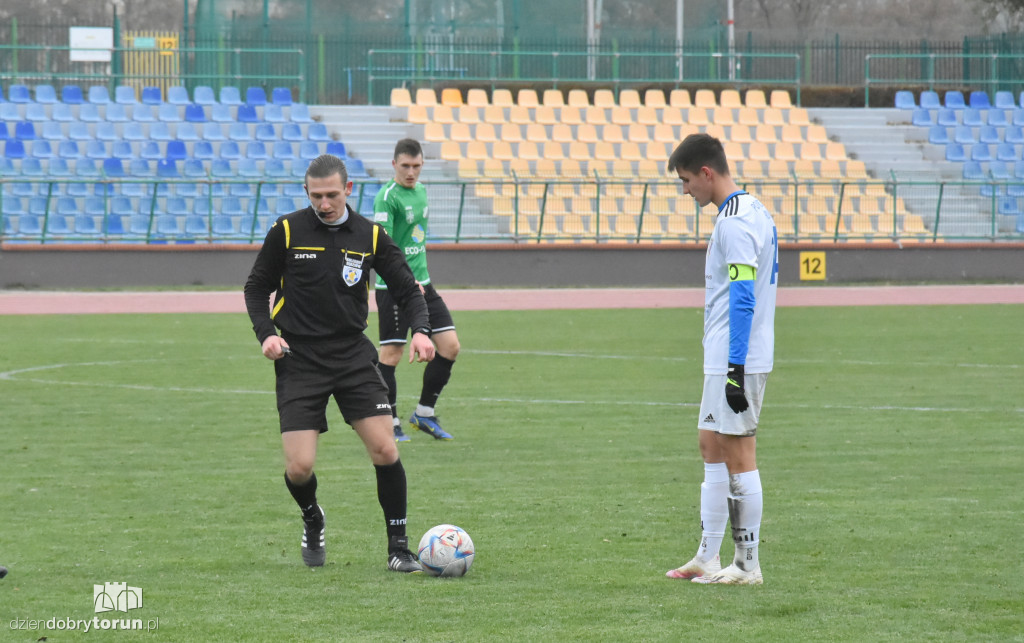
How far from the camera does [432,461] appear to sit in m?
9.23

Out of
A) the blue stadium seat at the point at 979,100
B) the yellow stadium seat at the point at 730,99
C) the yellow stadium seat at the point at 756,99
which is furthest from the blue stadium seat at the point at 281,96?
the blue stadium seat at the point at 979,100

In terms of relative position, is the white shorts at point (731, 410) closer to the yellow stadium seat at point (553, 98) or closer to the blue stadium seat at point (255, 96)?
the blue stadium seat at point (255, 96)

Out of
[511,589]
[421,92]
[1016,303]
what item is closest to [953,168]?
[1016,303]

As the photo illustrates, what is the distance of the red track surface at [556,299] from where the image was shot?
22609mm

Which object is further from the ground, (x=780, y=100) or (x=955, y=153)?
(x=780, y=100)

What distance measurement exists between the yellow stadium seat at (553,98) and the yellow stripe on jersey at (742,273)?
95.5ft

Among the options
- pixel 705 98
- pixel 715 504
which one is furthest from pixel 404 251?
pixel 705 98

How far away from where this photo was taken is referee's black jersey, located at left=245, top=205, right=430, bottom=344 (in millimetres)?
6094

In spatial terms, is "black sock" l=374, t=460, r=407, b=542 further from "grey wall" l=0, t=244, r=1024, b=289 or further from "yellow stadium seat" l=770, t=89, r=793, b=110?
"yellow stadium seat" l=770, t=89, r=793, b=110

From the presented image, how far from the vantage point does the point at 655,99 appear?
35188mm

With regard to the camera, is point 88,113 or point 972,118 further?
point 972,118

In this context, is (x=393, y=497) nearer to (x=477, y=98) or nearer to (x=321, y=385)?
(x=321, y=385)

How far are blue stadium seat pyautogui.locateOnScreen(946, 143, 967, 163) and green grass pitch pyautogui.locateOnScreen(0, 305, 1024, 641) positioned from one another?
20121 mm

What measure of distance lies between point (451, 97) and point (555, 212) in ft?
22.6
